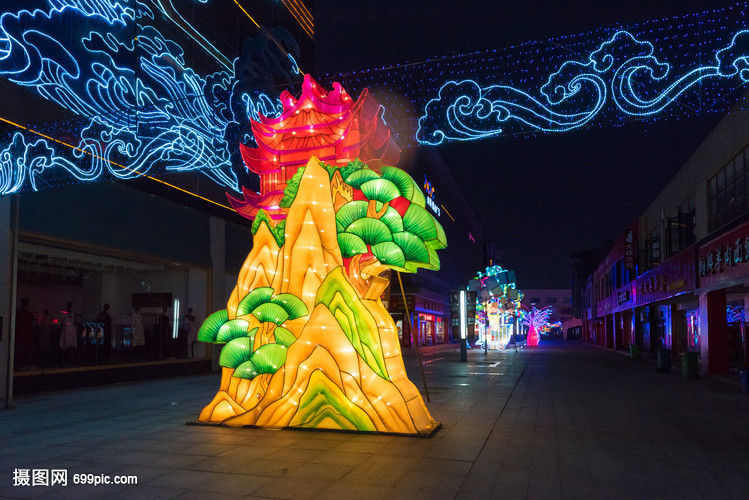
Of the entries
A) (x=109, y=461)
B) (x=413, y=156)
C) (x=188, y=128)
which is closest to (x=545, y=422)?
(x=109, y=461)

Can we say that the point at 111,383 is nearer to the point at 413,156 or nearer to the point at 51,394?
the point at 51,394

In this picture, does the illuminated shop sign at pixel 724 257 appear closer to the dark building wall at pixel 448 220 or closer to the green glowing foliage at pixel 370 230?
the green glowing foliage at pixel 370 230

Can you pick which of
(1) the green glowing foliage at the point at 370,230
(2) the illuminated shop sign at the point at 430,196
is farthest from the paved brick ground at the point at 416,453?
(2) the illuminated shop sign at the point at 430,196

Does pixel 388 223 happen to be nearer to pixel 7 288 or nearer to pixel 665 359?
pixel 7 288

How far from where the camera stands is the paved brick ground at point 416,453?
5.59 meters

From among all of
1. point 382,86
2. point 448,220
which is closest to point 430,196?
point 448,220

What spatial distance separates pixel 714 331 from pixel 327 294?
15.8 m

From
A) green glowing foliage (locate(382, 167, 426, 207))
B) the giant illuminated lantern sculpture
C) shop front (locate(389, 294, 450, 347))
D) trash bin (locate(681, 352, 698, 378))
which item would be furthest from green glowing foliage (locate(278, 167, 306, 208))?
shop front (locate(389, 294, 450, 347))

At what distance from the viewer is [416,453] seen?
7.03 meters

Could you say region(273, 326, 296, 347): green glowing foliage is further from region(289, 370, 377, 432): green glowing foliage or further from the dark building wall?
the dark building wall

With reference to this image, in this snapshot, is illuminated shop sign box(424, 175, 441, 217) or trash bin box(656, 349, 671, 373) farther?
illuminated shop sign box(424, 175, 441, 217)

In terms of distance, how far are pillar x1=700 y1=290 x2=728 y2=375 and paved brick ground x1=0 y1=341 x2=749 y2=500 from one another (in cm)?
730

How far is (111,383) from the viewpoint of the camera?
15.7m

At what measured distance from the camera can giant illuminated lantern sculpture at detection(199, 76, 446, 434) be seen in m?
8.27
